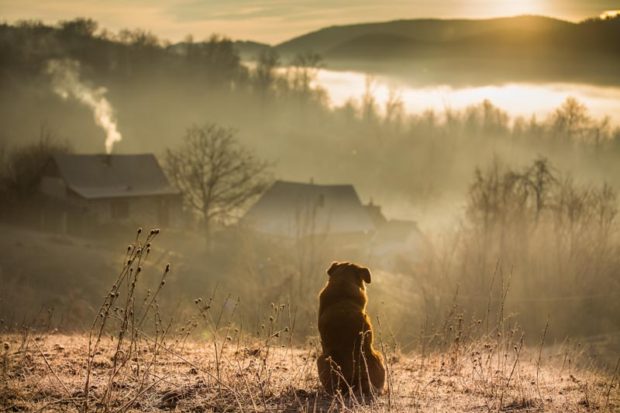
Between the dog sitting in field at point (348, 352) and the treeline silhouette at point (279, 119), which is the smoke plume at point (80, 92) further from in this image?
the dog sitting in field at point (348, 352)

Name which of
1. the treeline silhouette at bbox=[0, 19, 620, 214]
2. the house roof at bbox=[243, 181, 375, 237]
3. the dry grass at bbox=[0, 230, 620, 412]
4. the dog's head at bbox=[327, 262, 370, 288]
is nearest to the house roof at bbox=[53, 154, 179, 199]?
the house roof at bbox=[243, 181, 375, 237]

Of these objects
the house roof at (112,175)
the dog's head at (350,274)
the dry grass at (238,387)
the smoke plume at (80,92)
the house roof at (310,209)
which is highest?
the smoke plume at (80,92)

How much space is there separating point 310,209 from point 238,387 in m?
45.6

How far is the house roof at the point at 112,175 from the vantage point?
4884 centimetres

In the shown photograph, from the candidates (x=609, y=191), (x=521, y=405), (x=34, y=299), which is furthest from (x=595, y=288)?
(x=521, y=405)

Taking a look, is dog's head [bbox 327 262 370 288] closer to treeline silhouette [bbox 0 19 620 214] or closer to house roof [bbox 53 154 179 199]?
house roof [bbox 53 154 179 199]

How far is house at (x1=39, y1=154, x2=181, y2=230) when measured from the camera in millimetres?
47844

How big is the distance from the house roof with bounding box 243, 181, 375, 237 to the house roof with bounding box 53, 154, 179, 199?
7.17 meters

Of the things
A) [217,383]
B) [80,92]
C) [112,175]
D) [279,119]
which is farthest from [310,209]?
[279,119]

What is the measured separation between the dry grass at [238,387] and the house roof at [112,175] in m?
41.8

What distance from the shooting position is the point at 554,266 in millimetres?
34219

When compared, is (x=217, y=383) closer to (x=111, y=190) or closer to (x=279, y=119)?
(x=111, y=190)

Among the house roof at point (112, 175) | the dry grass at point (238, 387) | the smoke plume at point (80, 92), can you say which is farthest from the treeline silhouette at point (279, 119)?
the dry grass at point (238, 387)

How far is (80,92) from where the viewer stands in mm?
80688
